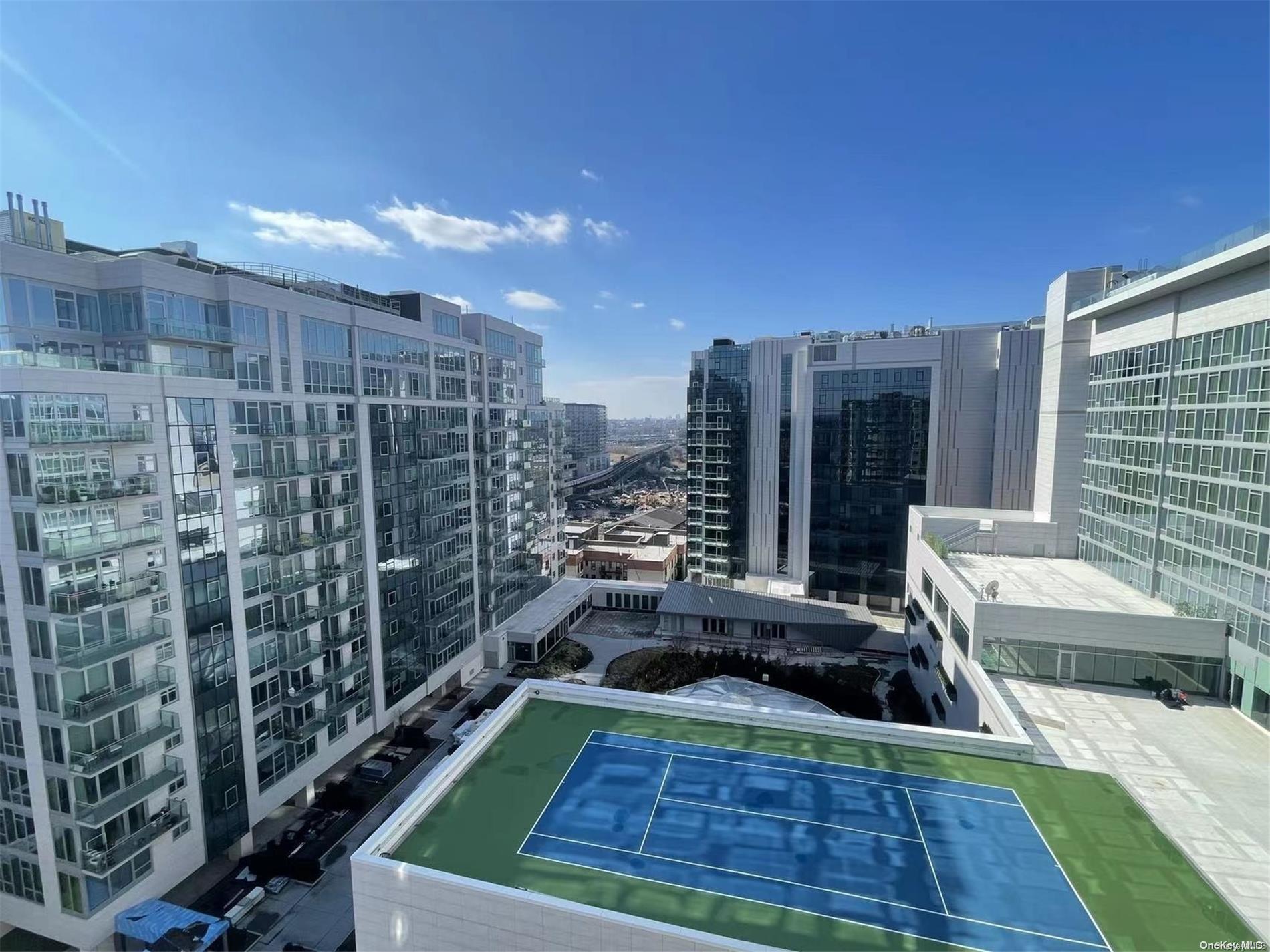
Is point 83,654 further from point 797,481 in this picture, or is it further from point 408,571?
point 797,481

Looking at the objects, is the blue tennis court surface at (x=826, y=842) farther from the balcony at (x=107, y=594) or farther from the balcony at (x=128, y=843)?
the balcony at (x=107, y=594)

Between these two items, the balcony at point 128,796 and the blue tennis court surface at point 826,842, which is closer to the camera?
the blue tennis court surface at point 826,842

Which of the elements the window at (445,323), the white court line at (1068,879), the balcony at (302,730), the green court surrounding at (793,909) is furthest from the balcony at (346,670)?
the white court line at (1068,879)

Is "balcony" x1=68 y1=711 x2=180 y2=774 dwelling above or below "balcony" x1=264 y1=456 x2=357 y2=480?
below

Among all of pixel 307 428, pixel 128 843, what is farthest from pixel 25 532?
pixel 128 843

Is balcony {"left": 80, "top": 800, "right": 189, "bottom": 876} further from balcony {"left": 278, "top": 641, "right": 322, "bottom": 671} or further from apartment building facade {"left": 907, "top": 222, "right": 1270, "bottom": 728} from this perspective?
apartment building facade {"left": 907, "top": 222, "right": 1270, "bottom": 728}

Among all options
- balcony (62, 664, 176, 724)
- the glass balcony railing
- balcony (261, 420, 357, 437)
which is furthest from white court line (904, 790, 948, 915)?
the glass balcony railing

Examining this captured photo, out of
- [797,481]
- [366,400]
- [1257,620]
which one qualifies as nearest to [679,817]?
[1257,620]
